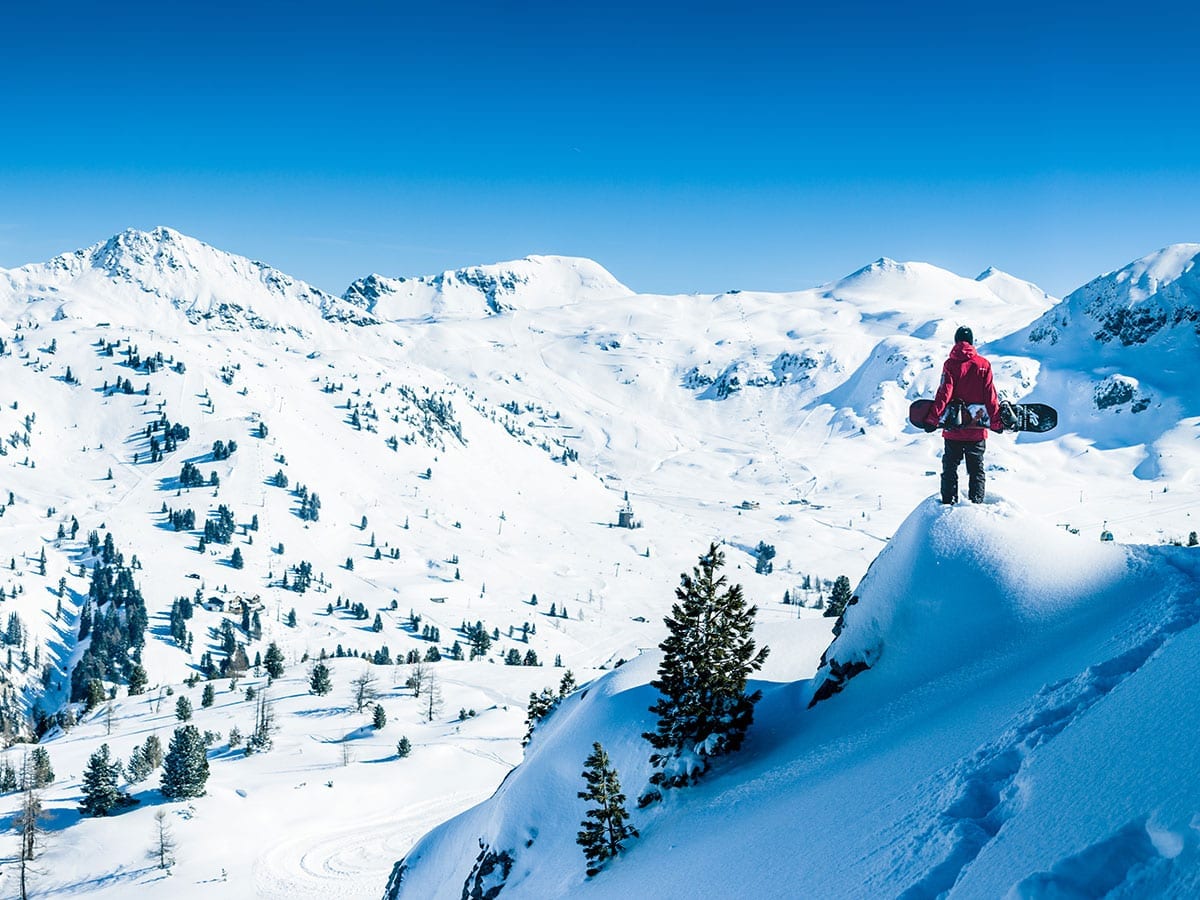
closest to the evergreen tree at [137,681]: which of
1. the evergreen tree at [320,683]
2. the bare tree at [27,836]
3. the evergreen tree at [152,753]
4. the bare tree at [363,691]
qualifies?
the evergreen tree at [320,683]

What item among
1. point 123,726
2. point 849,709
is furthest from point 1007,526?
point 123,726

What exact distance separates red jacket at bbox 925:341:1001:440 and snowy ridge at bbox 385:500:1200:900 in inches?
102

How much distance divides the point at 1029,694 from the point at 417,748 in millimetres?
108003

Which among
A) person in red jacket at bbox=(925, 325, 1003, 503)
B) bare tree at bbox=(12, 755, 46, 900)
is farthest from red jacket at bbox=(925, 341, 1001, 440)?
bare tree at bbox=(12, 755, 46, 900)

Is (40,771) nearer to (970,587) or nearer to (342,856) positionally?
(342,856)

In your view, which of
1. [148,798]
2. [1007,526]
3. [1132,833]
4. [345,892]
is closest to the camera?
[1132,833]

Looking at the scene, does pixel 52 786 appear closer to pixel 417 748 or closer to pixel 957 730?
pixel 417 748

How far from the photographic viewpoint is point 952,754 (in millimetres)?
15070

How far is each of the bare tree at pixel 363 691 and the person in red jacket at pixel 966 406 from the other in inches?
4915

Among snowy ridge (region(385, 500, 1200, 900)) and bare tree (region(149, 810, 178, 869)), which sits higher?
snowy ridge (region(385, 500, 1200, 900))

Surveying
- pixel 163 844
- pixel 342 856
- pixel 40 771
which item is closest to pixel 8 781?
pixel 40 771

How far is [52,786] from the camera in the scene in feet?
336

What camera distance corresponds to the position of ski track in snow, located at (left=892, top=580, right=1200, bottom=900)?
1119 centimetres

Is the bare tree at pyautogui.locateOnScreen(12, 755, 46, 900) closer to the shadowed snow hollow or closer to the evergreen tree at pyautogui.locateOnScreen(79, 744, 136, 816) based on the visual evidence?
the evergreen tree at pyautogui.locateOnScreen(79, 744, 136, 816)
